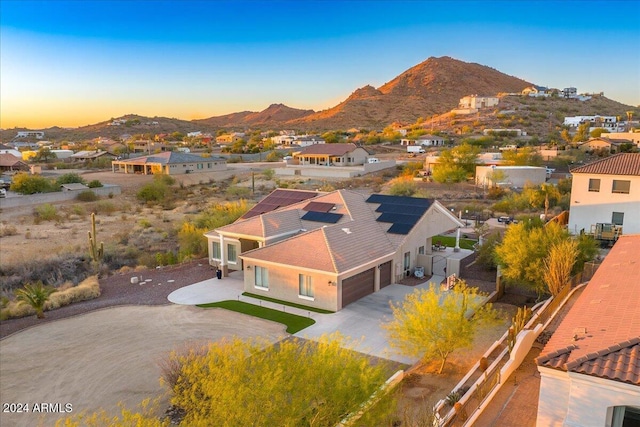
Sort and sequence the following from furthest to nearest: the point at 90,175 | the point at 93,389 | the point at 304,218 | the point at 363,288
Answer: the point at 90,175 → the point at 304,218 → the point at 363,288 → the point at 93,389

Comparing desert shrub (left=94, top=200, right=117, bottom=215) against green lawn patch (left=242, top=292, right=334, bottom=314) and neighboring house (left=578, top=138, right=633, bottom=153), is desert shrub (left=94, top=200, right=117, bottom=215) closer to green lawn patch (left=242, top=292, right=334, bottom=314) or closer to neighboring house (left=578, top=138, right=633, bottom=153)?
green lawn patch (left=242, top=292, right=334, bottom=314)

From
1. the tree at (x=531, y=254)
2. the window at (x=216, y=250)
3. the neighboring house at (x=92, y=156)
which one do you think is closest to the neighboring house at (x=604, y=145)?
the tree at (x=531, y=254)

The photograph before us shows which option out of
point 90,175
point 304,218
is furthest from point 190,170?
point 304,218

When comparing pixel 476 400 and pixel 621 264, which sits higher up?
pixel 621 264

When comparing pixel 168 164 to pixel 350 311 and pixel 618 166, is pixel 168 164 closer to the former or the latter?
pixel 350 311

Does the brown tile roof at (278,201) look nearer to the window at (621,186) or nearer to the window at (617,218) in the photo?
the window at (621,186)

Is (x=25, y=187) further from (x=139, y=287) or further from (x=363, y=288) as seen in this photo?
(x=363, y=288)

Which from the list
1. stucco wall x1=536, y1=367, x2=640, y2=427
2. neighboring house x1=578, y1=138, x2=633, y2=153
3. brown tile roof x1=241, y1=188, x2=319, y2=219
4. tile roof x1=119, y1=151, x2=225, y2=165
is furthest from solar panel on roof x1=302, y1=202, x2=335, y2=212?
neighboring house x1=578, y1=138, x2=633, y2=153
